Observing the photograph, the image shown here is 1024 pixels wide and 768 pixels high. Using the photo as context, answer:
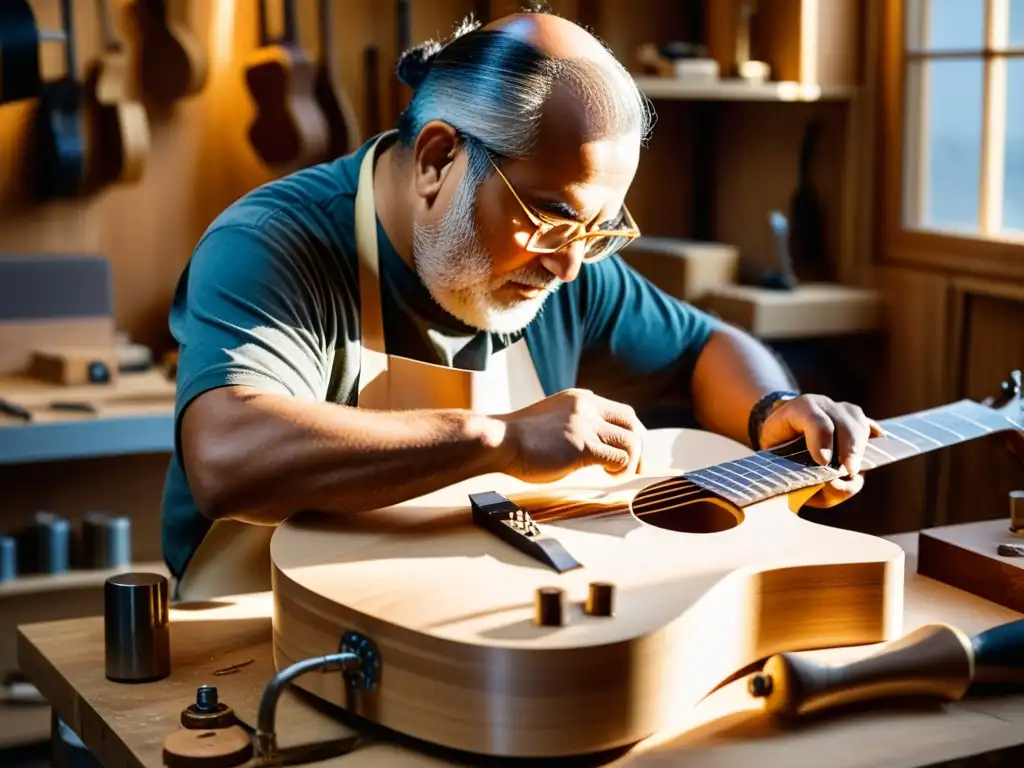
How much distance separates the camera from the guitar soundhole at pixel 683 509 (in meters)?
1.63

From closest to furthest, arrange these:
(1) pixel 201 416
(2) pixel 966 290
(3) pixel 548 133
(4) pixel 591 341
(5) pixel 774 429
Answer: (1) pixel 201 416 < (3) pixel 548 133 < (5) pixel 774 429 < (4) pixel 591 341 < (2) pixel 966 290

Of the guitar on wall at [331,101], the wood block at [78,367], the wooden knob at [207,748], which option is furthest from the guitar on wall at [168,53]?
the wooden knob at [207,748]

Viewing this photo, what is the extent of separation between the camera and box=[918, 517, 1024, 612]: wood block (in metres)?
1.65

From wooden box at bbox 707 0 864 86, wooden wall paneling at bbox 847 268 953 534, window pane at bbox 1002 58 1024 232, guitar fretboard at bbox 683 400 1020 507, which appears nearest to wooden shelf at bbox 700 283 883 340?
wooden wall paneling at bbox 847 268 953 534

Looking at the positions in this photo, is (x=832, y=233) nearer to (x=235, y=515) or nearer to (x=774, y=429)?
(x=774, y=429)

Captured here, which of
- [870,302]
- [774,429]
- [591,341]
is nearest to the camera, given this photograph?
[774,429]

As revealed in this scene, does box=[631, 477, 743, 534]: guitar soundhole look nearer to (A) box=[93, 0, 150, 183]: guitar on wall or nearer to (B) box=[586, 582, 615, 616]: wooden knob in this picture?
(B) box=[586, 582, 615, 616]: wooden knob

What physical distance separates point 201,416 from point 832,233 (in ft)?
7.70

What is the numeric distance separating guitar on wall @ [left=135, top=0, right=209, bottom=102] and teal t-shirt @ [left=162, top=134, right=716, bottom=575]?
5.05 feet

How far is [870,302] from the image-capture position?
338 centimetres

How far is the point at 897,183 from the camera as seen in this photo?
3350 mm

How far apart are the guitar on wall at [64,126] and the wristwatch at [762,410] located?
6.41 feet

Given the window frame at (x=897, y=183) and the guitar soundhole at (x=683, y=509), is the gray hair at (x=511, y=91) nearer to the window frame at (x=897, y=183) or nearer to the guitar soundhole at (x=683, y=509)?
the guitar soundhole at (x=683, y=509)

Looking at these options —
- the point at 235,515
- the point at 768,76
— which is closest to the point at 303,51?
the point at 768,76
